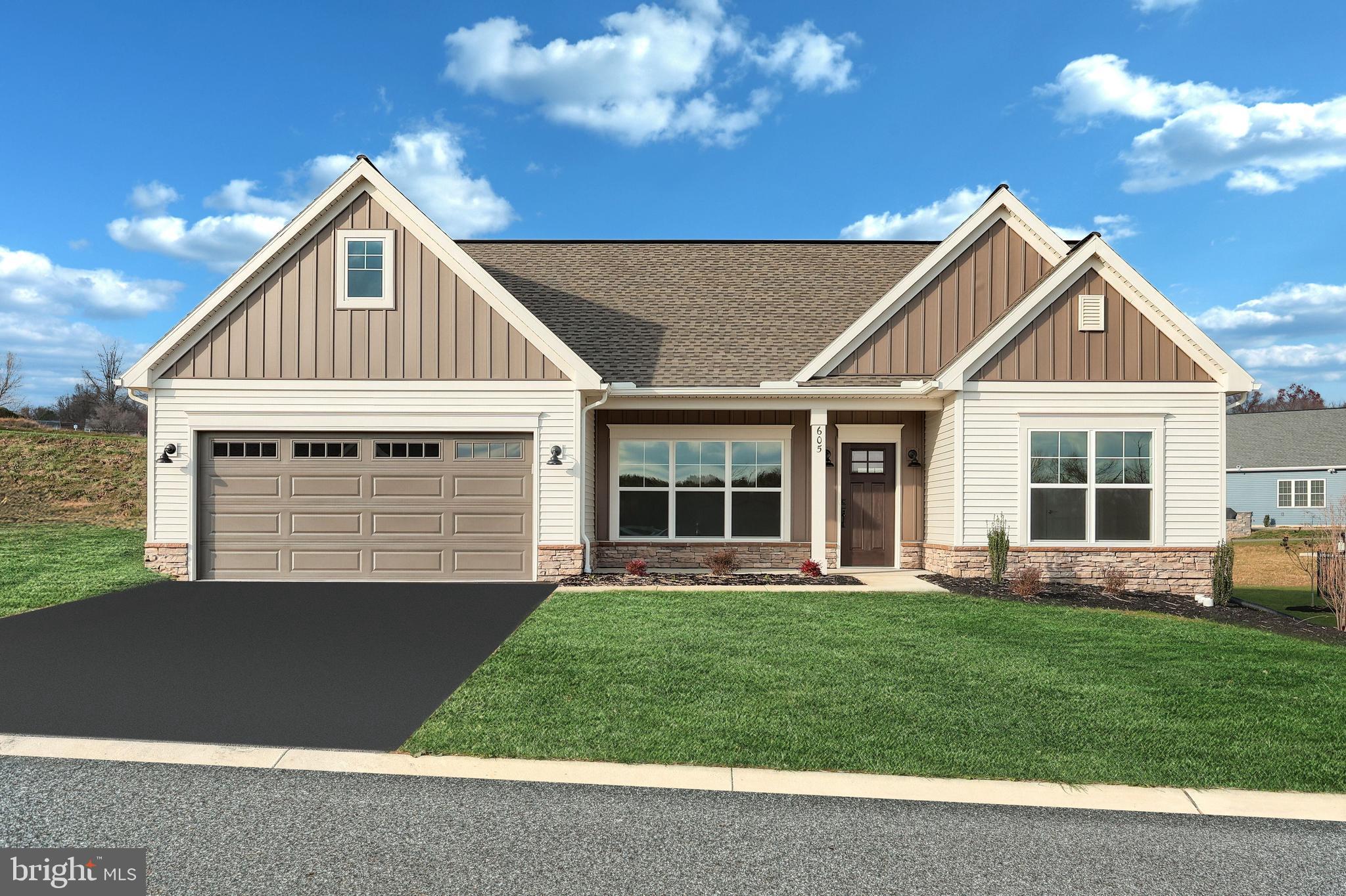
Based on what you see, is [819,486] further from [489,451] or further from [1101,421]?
[489,451]

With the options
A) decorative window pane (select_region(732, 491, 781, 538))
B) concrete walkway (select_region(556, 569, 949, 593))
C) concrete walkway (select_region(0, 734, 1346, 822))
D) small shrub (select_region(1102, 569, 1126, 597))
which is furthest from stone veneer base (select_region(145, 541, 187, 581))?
small shrub (select_region(1102, 569, 1126, 597))

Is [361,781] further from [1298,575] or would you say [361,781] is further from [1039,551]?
[1298,575]

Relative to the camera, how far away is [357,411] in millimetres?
12477

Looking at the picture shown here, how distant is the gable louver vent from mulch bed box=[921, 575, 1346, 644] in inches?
159

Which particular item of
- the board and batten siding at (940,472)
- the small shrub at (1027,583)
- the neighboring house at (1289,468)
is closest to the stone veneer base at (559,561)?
the board and batten siding at (940,472)

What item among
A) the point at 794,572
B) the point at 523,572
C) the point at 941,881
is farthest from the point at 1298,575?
the point at 941,881

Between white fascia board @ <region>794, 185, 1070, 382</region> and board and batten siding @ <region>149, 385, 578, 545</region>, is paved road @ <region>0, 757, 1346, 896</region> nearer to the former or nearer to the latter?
board and batten siding @ <region>149, 385, 578, 545</region>

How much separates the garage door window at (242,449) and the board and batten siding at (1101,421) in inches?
431

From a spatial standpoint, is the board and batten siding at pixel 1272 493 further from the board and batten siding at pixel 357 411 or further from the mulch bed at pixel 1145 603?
the board and batten siding at pixel 357 411

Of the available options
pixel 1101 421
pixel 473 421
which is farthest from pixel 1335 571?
pixel 473 421

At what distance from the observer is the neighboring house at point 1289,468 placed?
32281 mm

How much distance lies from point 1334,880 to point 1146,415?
33.7ft

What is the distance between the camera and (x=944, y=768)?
4.67 meters

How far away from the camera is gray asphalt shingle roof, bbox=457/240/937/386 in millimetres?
13859
